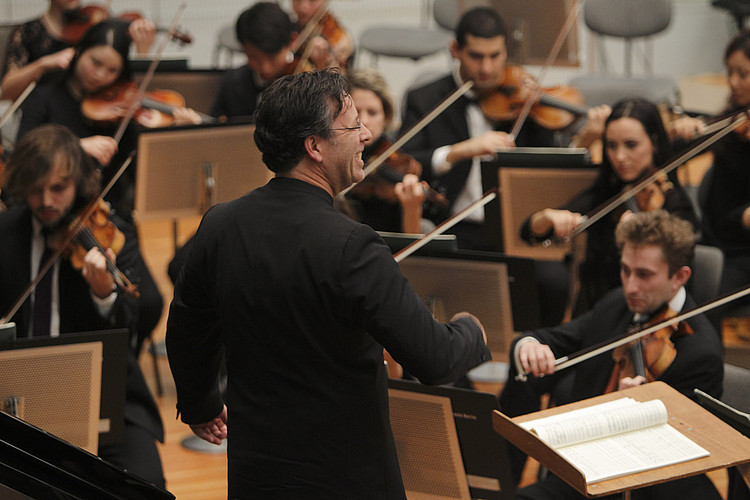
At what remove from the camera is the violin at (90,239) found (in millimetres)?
2275

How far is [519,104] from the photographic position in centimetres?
321

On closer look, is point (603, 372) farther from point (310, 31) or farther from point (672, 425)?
point (310, 31)

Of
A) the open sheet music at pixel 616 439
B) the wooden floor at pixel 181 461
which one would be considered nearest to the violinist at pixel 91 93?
the wooden floor at pixel 181 461

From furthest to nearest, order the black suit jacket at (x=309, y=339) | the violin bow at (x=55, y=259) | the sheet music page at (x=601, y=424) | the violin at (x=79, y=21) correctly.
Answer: the violin at (x=79, y=21), the violin bow at (x=55, y=259), the sheet music page at (x=601, y=424), the black suit jacket at (x=309, y=339)

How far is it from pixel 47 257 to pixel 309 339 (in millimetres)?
1213

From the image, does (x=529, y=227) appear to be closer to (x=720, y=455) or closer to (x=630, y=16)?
(x=720, y=455)

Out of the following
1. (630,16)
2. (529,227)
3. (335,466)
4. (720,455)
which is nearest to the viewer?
(335,466)

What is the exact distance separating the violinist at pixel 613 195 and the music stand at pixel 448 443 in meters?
0.95

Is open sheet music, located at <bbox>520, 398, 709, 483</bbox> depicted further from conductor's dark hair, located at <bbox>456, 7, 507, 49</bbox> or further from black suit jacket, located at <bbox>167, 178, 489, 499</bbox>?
conductor's dark hair, located at <bbox>456, 7, 507, 49</bbox>

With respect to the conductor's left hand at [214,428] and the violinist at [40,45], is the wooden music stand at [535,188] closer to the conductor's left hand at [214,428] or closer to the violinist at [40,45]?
the conductor's left hand at [214,428]

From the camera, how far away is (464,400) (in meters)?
1.75

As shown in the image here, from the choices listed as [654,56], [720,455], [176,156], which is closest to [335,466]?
[720,455]

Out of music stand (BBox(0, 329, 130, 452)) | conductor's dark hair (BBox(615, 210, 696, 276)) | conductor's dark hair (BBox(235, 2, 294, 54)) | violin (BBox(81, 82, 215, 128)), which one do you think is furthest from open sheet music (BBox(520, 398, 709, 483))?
conductor's dark hair (BBox(235, 2, 294, 54))

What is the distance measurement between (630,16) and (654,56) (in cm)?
132
